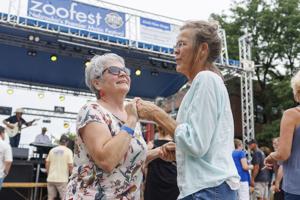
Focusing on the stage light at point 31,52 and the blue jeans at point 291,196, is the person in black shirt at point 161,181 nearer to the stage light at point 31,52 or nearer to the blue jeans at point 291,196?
the blue jeans at point 291,196

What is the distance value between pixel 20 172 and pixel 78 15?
12.5ft

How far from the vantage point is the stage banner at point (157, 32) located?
31.9 feet

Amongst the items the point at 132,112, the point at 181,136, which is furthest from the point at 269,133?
the point at 181,136

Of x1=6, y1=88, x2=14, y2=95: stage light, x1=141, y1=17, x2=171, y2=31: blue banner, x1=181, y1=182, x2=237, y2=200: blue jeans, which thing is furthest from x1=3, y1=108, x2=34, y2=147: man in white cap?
x1=181, y1=182, x2=237, y2=200: blue jeans

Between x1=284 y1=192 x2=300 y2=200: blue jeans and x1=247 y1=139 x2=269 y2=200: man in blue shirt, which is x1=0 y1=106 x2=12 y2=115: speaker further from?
x1=284 y1=192 x2=300 y2=200: blue jeans

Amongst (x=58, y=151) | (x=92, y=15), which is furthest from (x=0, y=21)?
(x=58, y=151)

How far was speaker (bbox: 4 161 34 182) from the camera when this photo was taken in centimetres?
816

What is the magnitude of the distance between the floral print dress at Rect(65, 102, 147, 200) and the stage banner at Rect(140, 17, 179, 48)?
26.5 feet

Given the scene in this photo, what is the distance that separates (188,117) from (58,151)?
21.4 ft

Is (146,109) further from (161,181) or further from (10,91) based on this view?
(10,91)

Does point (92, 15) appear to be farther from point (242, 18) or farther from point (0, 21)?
point (242, 18)

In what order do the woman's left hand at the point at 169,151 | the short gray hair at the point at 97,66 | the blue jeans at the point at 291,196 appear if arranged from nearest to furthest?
the woman's left hand at the point at 169,151 < the short gray hair at the point at 97,66 < the blue jeans at the point at 291,196

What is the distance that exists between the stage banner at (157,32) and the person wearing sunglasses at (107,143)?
7905 mm

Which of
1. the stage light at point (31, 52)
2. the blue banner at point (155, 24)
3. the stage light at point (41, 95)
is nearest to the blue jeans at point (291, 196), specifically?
the blue banner at point (155, 24)
